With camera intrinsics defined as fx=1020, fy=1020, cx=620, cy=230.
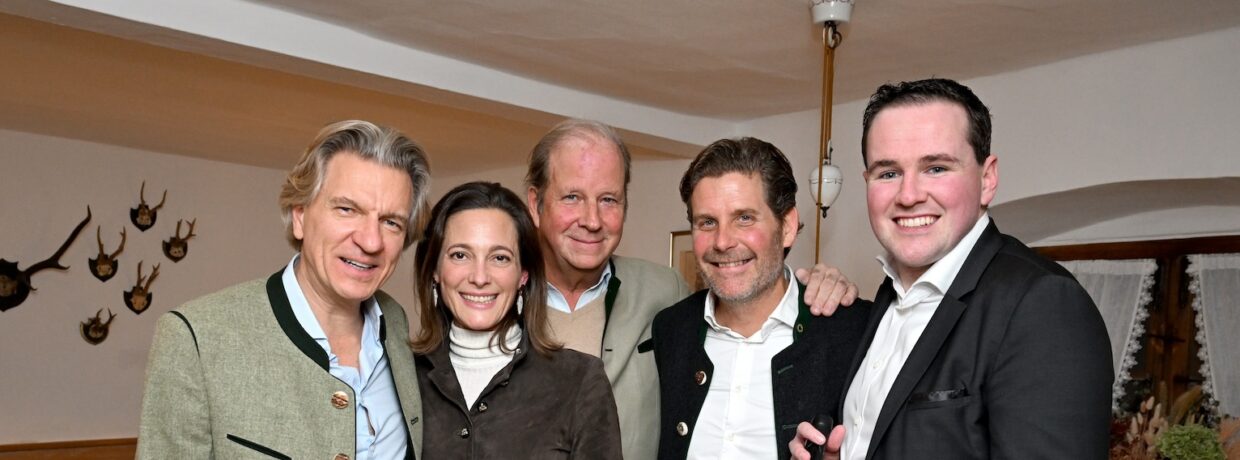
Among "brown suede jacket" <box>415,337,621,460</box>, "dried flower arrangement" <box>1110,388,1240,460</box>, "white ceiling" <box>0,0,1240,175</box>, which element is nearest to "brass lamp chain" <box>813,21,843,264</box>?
"white ceiling" <box>0,0,1240,175</box>

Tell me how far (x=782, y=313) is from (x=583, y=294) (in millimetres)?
597

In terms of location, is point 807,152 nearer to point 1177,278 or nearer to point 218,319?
point 1177,278

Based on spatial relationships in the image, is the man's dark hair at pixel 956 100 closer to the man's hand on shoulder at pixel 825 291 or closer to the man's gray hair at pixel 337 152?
the man's hand on shoulder at pixel 825 291

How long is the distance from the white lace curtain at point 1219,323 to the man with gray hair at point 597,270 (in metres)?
3.08

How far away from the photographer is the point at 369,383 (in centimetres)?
204


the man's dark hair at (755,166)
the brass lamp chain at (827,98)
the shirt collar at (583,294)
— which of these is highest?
the brass lamp chain at (827,98)

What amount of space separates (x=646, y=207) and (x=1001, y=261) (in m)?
5.07

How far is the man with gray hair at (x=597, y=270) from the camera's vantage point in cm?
257

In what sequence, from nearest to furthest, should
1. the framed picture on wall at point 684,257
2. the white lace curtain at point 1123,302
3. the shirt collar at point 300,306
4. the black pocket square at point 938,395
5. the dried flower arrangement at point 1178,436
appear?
the black pocket square at point 938,395
the shirt collar at point 300,306
the dried flower arrangement at point 1178,436
the white lace curtain at point 1123,302
the framed picture on wall at point 684,257

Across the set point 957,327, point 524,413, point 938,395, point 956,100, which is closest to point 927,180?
point 956,100

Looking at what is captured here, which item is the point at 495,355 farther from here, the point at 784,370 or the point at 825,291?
the point at 825,291

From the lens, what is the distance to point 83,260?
7516 millimetres

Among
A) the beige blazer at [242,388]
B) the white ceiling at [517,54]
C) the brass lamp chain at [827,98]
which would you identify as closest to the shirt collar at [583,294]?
the beige blazer at [242,388]

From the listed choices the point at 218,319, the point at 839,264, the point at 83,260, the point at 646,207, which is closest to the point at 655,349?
the point at 218,319
